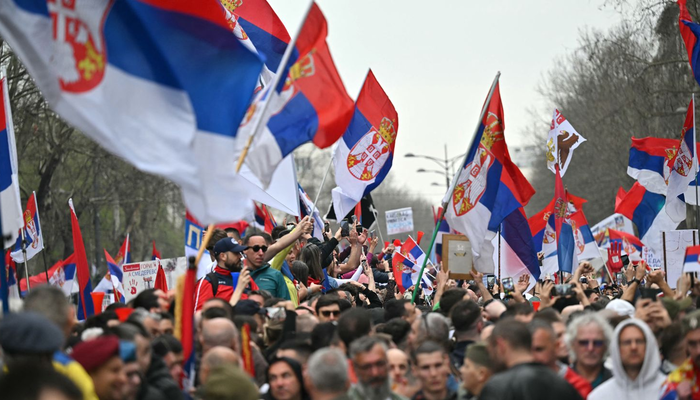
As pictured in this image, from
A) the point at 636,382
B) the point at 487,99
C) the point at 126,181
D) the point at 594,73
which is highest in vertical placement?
the point at 594,73

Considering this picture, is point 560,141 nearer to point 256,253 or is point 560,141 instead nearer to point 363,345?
point 256,253

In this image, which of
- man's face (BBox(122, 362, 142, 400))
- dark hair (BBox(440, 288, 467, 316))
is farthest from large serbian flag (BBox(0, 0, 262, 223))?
dark hair (BBox(440, 288, 467, 316))

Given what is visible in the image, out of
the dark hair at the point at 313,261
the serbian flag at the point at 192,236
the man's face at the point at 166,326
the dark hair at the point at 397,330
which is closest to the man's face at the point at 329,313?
the dark hair at the point at 397,330

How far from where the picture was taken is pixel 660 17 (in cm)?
2434

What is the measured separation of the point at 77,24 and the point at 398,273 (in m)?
11.8

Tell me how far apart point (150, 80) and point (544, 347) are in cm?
294

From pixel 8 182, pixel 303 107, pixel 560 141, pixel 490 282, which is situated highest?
pixel 560 141

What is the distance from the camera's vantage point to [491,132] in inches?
440

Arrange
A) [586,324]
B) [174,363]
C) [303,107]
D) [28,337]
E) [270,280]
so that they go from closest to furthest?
[28,337], [174,363], [586,324], [303,107], [270,280]

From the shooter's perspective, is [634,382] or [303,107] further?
[303,107]

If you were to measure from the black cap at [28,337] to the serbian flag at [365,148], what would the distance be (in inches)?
304

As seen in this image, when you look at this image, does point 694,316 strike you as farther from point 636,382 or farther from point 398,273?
point 398,273

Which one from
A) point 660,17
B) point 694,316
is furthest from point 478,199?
point 660,17

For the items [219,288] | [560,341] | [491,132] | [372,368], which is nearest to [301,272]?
[219,288]
